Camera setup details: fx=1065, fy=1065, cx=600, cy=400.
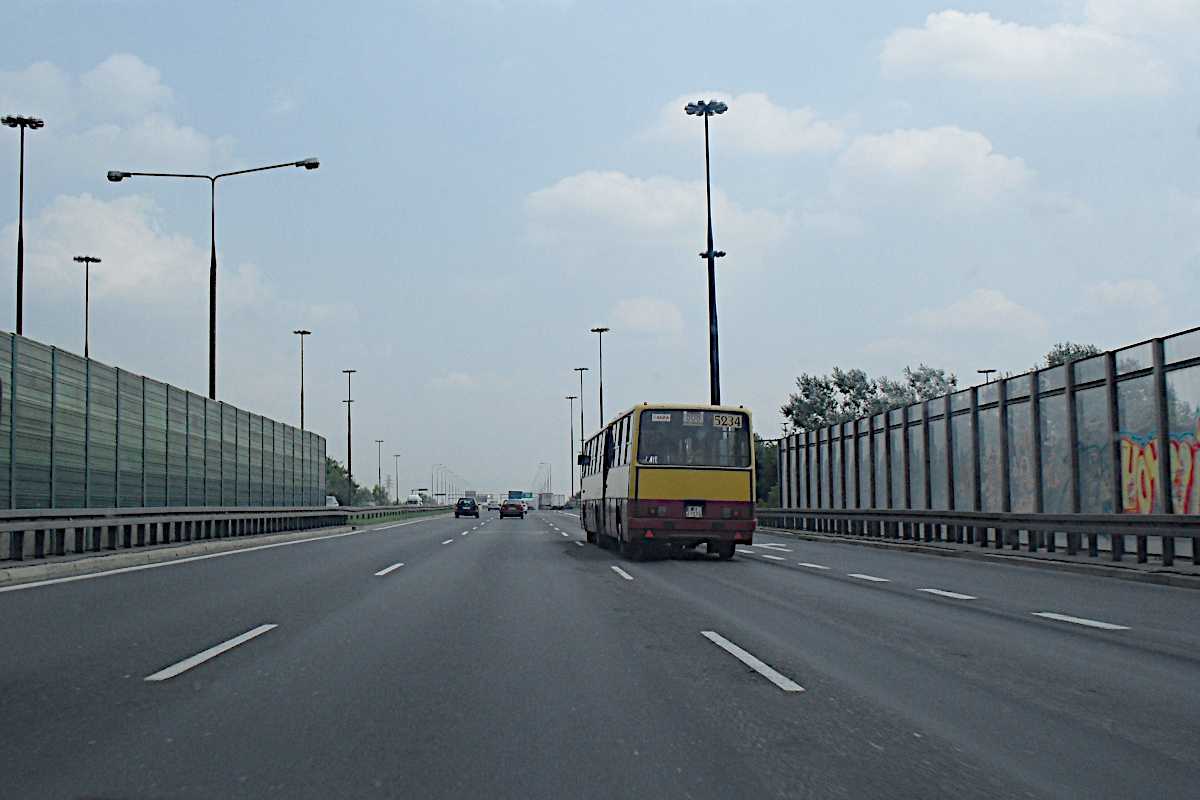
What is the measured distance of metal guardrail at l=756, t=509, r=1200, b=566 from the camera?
15.6 metres

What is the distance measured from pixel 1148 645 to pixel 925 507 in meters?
18.5

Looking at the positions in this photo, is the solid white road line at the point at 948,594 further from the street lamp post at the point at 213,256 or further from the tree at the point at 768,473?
the tree at the point at 768,473

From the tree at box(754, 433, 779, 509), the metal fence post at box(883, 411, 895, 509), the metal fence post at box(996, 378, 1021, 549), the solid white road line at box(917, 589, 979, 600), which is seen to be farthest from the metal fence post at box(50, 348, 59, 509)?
the tree at box(754, 433, 779, 509)

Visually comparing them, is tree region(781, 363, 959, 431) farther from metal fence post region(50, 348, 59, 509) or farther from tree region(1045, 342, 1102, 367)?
metal fence post region(50, 348, 59, 509)

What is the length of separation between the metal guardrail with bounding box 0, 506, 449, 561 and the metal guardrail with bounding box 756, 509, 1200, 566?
1618 cm

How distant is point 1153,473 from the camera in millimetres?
17453

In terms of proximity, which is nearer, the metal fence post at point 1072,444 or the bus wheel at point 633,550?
the metal fence post at point 1072,444

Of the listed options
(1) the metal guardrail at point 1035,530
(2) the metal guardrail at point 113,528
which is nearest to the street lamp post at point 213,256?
(2) the metal guardrail at point 113,528

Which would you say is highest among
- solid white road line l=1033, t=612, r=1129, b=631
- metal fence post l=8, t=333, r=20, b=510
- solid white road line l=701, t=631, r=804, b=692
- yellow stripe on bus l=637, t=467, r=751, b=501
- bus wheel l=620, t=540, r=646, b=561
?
metal fence post l=8, t=333, r=20, b=510

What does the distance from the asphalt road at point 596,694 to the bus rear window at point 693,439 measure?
7.69 metres

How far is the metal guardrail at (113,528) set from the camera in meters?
15.8

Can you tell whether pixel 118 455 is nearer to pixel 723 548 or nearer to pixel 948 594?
Answer: pixel 723 548

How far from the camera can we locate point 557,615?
1112cm

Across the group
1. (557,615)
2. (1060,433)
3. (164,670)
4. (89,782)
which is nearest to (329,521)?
(1060,433)
